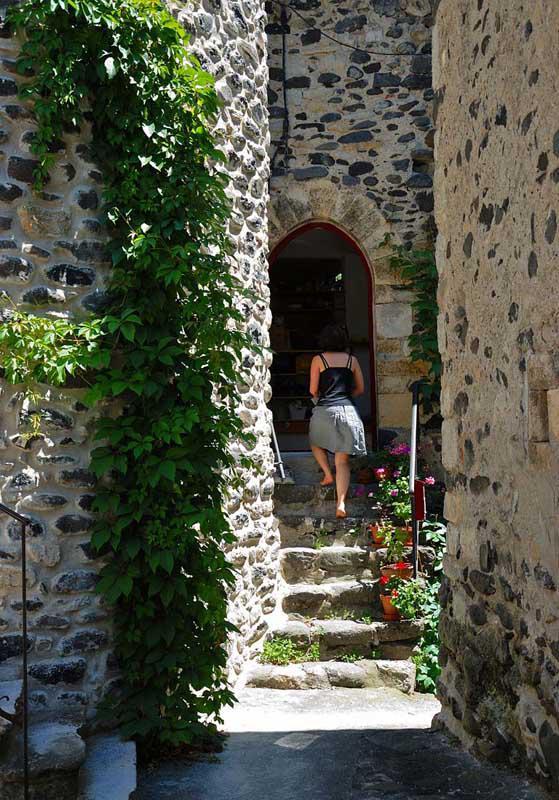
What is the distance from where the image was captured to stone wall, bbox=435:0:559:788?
9.59 feet

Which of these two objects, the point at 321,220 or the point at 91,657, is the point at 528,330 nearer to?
the point at 91,657

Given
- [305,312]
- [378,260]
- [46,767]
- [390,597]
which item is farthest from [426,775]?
[305,312]

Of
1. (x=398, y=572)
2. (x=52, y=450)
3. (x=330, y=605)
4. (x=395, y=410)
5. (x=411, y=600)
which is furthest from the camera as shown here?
(x=395, y=410)

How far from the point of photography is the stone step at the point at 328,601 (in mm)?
6262

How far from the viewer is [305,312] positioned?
1097cm

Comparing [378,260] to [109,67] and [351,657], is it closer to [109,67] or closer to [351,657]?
[351,657]

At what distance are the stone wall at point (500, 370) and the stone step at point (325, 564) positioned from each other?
2327 mm

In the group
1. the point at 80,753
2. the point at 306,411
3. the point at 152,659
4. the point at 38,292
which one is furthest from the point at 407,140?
the point at 80,753

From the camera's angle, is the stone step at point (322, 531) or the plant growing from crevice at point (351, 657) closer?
the plant growing from crevice at point (351, 657)

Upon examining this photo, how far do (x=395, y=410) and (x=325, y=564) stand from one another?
7.18 ft

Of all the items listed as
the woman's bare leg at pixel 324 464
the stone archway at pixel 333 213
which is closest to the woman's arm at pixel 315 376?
the woman's bare leg at pixel 324 464

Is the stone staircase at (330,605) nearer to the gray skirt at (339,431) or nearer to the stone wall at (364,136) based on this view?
the gray skirt at (339,431)

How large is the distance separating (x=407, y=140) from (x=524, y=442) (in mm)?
5822

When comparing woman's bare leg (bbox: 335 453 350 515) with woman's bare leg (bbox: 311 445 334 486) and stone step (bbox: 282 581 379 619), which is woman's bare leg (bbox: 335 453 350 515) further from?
stone step (bbox: 282 581 379 619)
